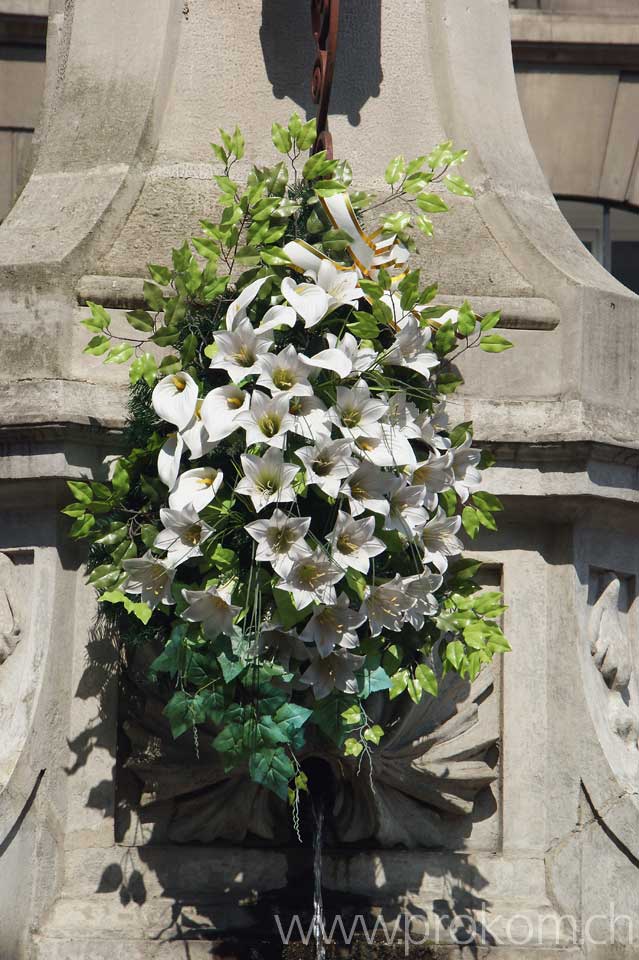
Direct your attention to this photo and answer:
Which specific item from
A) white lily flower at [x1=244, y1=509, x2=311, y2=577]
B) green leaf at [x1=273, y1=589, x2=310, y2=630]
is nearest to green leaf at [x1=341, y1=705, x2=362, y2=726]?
green leaf at [x1=273, y1=589, x2=310, y2=630]

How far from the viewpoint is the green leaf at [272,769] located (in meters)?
6.04

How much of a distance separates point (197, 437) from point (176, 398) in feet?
0.53

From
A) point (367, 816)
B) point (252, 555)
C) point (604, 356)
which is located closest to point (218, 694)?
point (252, 555)

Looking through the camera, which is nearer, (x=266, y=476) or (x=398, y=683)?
(x=266, y=476)

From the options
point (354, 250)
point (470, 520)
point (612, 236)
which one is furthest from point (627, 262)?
point (470, 520)

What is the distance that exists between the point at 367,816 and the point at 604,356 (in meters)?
1.78

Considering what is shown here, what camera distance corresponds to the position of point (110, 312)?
6.75 m

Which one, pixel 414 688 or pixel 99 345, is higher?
pixel 99 345

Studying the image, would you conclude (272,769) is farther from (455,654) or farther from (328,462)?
(328,462)

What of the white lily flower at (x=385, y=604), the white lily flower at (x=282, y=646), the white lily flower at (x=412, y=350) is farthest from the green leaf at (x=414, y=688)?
the white lily flower at (x=412, y=350)

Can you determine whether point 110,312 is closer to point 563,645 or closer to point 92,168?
point 92,168

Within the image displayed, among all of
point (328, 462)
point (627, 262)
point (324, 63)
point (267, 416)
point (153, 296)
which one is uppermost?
point (627, 262)

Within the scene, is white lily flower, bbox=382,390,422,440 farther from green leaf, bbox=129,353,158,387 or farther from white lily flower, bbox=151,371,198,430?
green leaf, bbox=129,353,158,387

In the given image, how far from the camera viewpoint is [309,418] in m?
5.98
